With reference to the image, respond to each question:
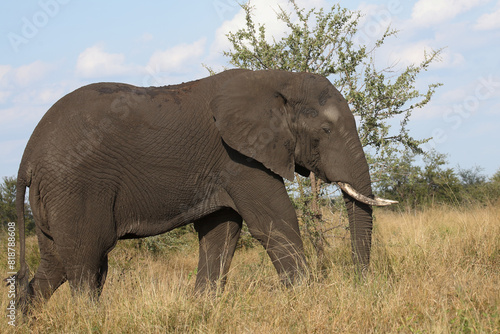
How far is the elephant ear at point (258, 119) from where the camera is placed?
226 inches

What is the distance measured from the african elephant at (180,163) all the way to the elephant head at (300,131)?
10 millimetres

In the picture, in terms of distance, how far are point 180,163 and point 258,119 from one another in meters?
0.89

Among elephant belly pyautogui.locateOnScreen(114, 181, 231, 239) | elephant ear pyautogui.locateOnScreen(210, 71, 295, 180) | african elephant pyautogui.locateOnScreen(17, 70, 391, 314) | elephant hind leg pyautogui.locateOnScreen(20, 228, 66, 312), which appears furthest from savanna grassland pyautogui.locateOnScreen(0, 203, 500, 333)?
elephant ear pyautogui.locateOnScreen(210, 71, 295, 180)

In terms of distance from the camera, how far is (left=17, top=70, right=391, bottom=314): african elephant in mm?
5465

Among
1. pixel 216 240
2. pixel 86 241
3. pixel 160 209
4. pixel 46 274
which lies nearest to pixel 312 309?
pixel 160 209

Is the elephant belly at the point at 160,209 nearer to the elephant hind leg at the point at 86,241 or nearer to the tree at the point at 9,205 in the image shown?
the elephant hind leg at the point at 86,241

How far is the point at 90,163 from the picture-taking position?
5465 mm

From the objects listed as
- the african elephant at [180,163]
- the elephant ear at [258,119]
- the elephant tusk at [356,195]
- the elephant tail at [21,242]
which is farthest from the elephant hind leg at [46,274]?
the elephant tusk at [356,195]

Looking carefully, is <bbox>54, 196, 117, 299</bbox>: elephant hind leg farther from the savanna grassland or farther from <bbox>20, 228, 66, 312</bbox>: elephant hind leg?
<bbox>20, 228, 66, 312</bbox>: elephant hind leg

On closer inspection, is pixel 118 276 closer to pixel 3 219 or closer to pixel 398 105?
pixel 398 105

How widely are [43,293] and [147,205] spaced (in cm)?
154

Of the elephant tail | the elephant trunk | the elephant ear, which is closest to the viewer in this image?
the elephant tail

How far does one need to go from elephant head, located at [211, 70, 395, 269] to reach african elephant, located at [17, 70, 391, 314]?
0.01m

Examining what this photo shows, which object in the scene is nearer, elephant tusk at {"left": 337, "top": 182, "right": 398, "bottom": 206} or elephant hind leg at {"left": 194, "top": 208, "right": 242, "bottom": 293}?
elephant tusk at {"left": 337, "top": 182, "right": 398, "bottom": 206}
